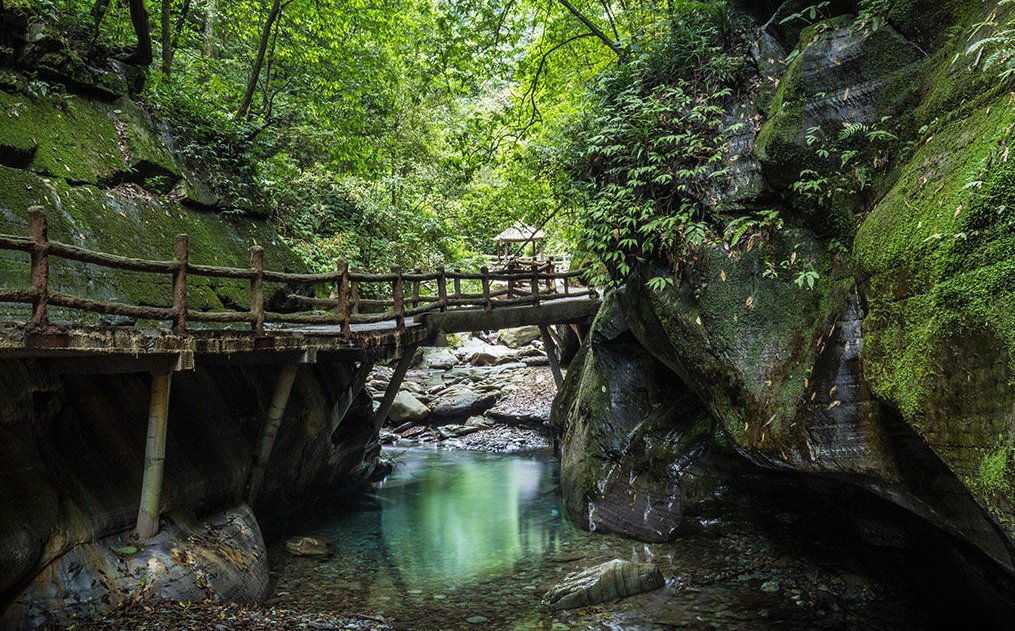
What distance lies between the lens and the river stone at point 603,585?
7891 millimetres

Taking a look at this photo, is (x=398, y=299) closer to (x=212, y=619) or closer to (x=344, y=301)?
(x=344, y=301)

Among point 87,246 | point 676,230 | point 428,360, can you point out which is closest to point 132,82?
point 87,246

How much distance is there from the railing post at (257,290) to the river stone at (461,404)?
1489 cm

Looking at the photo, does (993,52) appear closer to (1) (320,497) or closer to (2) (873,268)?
(2) (873,268)

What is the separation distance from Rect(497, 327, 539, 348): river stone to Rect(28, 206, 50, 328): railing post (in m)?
24.9

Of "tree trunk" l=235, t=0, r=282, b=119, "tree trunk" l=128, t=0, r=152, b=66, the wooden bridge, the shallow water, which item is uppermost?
"tree trunk" l=235, t=0, r=282, b=119

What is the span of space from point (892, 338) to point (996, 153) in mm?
1727

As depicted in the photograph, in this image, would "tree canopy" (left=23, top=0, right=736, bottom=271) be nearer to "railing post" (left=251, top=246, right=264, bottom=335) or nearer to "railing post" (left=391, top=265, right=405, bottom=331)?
"railing post" (left=391, top=265, right=405, bottom=331)

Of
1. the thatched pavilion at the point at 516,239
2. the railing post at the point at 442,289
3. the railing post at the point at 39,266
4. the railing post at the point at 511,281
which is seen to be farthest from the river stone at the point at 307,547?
the thatched pavilion at the point at 516,239

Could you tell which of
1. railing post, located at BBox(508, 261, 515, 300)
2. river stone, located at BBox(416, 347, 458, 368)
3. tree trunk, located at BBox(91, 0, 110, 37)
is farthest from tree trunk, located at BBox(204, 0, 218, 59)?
river stone, located at BBox(416, 347, 458, 368)

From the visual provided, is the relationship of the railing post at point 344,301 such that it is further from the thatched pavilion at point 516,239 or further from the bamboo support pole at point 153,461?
the thatched pavilion at point 516,239

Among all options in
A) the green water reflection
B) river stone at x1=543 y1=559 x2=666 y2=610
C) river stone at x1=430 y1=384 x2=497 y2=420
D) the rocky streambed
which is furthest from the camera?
river stone at x1=430 y1=384 x2=497 y2=420

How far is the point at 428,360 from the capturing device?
27.2 metres

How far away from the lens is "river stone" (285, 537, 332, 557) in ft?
32.2
